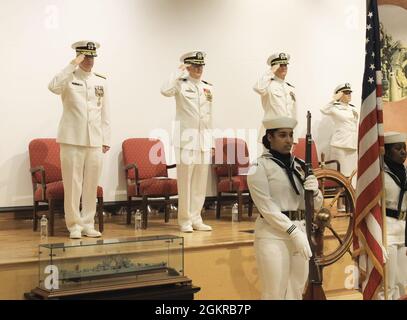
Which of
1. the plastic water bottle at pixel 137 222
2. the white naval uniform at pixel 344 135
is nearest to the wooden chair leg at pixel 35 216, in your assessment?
the plastic water bottle at pixel 137 222

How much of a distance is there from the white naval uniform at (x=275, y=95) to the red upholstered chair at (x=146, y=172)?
4.02 feet

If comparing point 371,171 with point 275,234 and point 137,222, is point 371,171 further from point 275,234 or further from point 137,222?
A: point 137,222

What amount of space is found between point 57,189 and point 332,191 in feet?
9.28

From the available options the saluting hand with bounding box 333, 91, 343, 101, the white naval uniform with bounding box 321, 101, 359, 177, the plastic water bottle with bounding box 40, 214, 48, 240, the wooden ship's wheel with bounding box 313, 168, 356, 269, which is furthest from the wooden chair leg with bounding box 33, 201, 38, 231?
the saluting hand with bounding box 333, 91, 343, 101

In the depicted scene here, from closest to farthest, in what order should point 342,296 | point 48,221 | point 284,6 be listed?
1. point 342,296
2. point 48,221
3. point 284,6

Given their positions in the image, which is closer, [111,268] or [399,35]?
[111,268]

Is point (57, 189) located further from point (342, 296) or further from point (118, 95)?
point (342, 296)

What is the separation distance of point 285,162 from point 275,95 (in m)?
3.56

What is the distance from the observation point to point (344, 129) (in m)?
9.10

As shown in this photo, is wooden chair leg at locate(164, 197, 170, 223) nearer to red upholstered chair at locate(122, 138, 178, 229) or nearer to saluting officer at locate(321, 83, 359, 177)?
red upholstered chair at locate(122, 138, 178, 229)

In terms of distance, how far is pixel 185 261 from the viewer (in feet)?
18.6

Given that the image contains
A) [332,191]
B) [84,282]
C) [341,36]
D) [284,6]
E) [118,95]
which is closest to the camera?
[84,282]

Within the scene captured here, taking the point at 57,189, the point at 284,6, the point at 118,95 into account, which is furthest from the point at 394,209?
the point at 284,6

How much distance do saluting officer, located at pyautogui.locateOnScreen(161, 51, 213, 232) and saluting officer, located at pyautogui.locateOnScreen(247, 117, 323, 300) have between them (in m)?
2.53
